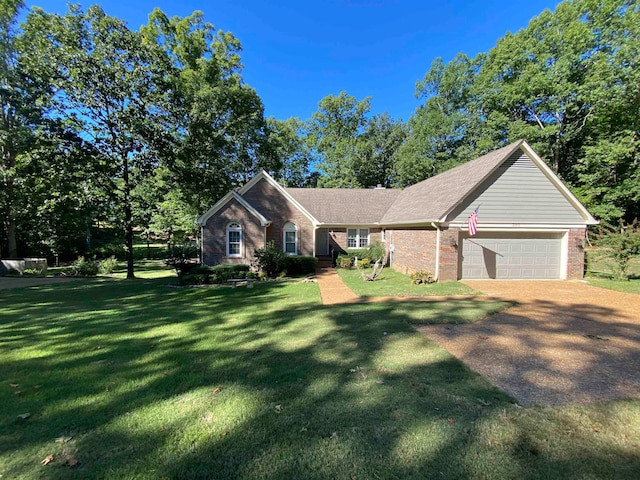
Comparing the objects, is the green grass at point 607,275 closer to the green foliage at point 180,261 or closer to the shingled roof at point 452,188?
the shingled roof at point 452,188

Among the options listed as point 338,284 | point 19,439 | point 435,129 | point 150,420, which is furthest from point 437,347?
point 435,129

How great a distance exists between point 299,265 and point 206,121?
1427 centimetres

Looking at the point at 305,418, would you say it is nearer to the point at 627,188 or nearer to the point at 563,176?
the point at 627,188

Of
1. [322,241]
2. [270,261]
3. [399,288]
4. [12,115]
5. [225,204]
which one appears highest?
[12,115]

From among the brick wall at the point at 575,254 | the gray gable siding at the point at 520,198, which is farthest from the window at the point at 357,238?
the brick wall at the point at 575,254

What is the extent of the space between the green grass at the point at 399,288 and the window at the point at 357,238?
287 inches

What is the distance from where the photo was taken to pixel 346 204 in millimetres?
22344

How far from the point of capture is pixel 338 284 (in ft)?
41.4

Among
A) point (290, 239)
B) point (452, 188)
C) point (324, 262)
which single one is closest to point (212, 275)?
point (290, 239)

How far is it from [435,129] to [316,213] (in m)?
17.4

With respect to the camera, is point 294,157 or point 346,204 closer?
point 346,204

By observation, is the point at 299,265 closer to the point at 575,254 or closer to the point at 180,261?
the point at 180,261

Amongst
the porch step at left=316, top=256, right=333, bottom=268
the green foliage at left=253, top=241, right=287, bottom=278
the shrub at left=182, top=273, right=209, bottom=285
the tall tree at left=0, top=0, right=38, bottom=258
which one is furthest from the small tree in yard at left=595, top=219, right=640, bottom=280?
the tall tree at left=0, top=0, right=38, bottom=258

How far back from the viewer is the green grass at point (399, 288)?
1025cm
